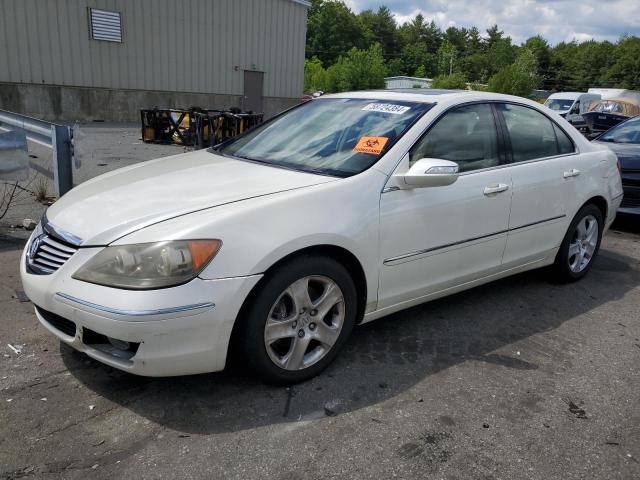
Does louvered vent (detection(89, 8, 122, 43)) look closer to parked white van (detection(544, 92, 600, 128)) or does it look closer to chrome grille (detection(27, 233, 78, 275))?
parked white van (detection(544, 92, 600, 128))

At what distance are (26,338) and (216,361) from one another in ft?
4.87

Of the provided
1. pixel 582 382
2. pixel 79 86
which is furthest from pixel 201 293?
pixel 79 86

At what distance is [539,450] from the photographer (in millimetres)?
2547

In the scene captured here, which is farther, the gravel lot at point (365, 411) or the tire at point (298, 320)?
the tire at point (298, 320)

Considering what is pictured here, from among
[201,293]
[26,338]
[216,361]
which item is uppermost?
[201,293]

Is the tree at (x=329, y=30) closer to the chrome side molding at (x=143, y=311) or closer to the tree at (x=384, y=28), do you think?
the tree at (x=384, y=28)

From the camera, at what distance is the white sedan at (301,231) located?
250cm

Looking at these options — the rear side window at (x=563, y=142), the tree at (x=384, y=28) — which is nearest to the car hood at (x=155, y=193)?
the rear side window at (x=563, y=142)

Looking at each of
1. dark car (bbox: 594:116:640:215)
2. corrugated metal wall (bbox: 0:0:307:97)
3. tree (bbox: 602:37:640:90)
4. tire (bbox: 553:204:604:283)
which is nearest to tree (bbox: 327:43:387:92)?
corrugated metal wall (bbox: 0:0:307:97)

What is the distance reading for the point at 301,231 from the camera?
2.74 metres

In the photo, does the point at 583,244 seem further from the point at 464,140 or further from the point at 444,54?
the point at 444,54

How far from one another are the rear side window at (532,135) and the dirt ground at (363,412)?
1.33m

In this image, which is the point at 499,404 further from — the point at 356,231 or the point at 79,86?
the point at 79,86

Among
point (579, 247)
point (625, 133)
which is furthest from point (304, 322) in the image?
point (625, 133)
